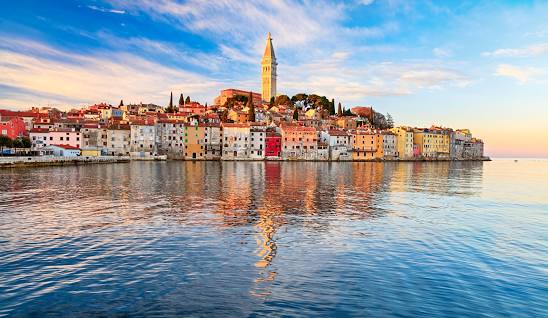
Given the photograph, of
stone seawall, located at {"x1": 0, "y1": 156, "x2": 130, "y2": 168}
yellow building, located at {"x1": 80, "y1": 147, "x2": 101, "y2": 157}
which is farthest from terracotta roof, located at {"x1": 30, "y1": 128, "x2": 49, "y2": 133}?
stone seawall, located at {"x1": 0, "y1": 156, "x2": 130, "y2": 168}

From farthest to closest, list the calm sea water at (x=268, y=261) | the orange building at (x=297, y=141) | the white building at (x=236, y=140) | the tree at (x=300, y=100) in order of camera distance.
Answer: the tree at (x=300, y=100) < the orange building at (x=297, y=141) < the white building at (x=236, y=140) < the calm sea water at (x=268, y=261)

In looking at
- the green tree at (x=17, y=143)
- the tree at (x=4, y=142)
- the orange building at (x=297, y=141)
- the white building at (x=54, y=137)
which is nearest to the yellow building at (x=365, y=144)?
the orange building at (x=297, y=141)

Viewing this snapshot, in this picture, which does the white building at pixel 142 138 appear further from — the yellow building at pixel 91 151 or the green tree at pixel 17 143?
the green tree at pixel 17 143

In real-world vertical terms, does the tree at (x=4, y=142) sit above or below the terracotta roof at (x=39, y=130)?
below

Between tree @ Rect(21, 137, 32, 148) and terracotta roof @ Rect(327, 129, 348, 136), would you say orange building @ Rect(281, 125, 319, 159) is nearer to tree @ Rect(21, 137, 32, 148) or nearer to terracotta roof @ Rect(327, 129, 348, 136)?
terracotta roof @ Rect(327, 129, 348, 136)

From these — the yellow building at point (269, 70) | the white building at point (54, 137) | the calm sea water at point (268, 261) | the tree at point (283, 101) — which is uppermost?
the yellow building at point (269, 70)

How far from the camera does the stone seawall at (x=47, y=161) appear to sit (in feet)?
164

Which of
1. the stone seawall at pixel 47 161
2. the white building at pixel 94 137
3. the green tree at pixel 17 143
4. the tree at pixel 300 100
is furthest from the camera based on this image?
the tree at pixel 300 100

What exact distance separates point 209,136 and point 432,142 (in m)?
67.4

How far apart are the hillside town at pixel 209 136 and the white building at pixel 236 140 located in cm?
22

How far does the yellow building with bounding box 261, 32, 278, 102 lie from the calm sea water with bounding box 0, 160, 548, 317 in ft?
450

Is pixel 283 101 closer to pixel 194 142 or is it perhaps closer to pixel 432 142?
pixel 432 142

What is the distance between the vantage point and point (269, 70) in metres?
153

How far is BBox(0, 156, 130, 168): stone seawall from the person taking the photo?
164 ft
